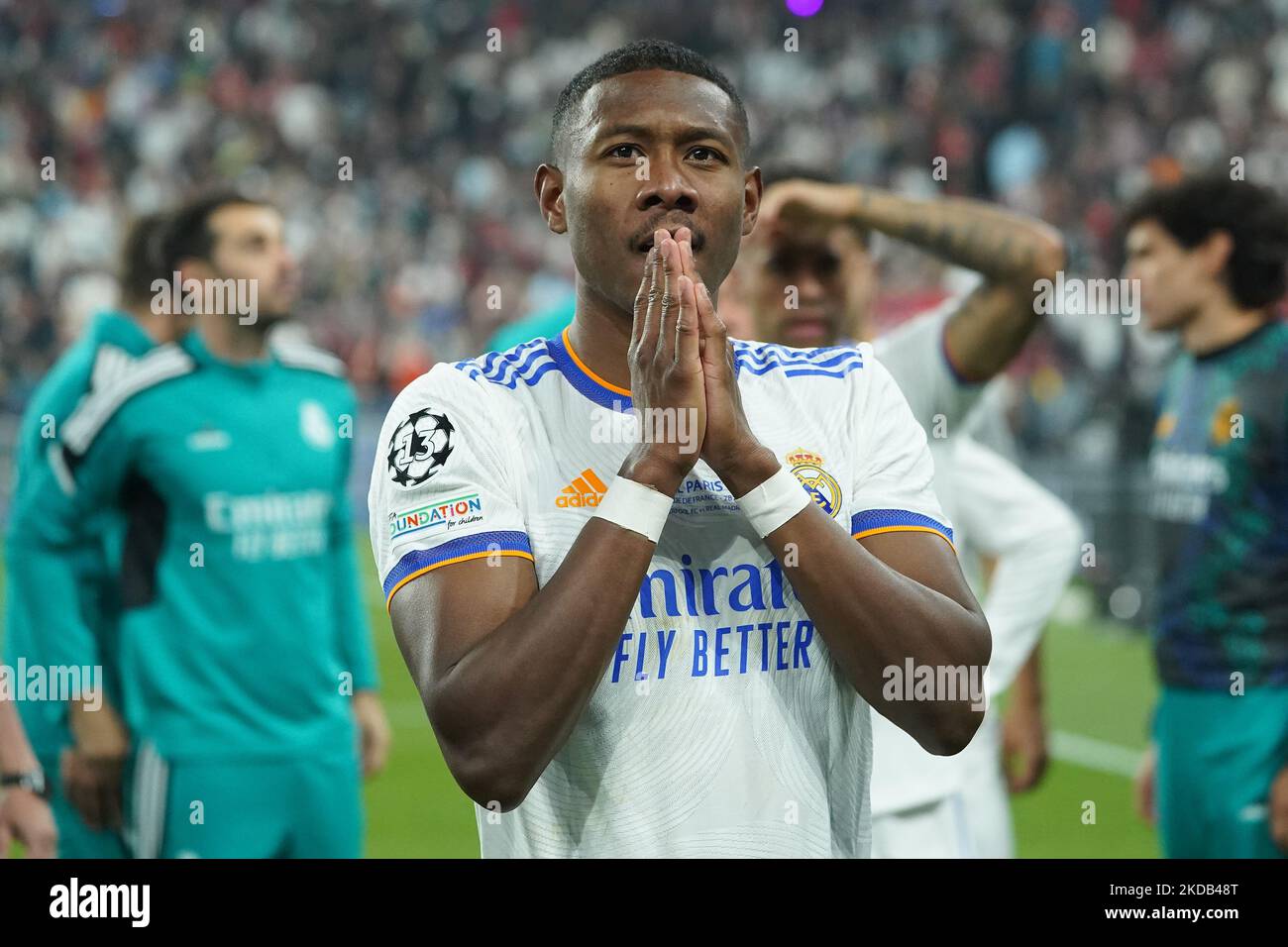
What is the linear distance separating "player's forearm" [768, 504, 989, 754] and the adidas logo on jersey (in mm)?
306

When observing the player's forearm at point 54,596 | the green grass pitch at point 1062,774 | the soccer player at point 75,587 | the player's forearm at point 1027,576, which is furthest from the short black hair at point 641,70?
the green grass pitch at point 1062,774

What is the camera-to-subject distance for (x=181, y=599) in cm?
504

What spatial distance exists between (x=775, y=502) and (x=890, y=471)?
36cm

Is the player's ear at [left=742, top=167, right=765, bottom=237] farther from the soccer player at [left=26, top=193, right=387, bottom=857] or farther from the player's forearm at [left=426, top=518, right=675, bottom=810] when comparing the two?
the soccer player at [left=26, top=193, right=387, bottom=857]

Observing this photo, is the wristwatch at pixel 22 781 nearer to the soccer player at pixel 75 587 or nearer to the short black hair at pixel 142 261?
the soccer player at pixel 75 587

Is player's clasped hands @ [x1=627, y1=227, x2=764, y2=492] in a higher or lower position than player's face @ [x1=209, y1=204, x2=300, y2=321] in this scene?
lower

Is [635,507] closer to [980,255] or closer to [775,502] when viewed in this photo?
[775,502]

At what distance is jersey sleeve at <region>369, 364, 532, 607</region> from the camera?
7.75 ft

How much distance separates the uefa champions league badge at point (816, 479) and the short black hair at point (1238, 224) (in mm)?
3555

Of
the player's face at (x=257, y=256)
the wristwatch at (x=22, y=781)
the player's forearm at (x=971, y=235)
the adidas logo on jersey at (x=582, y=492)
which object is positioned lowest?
the wristwatch at (x=22, y=781)

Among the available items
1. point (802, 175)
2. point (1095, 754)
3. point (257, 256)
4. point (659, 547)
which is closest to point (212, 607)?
point (257, 256)

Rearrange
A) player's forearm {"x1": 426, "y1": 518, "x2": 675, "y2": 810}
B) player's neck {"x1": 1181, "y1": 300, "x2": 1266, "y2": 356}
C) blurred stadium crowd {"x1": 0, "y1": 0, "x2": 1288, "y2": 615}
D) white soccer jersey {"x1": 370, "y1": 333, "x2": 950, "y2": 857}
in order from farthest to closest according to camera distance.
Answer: blurred stadium crowd {"x1": 0, "y1": 0, "x2": 1288, "y2": 615} → player's neck {"x1": 1181, "y1": 300, "x2": 1266, "y2": 356} → white soccer jersey {"x1": 370, "y1": 333, "x2": 950, "y2": 857} → player's forearm {"x1": 426, "y1": 518, "x2": 675, "y2": 810}

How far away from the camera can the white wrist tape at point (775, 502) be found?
2.30 m

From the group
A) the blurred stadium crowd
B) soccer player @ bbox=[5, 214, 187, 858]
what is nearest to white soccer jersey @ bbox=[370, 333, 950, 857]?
soccer player @ bbox=[5, 214, 187, 858]
